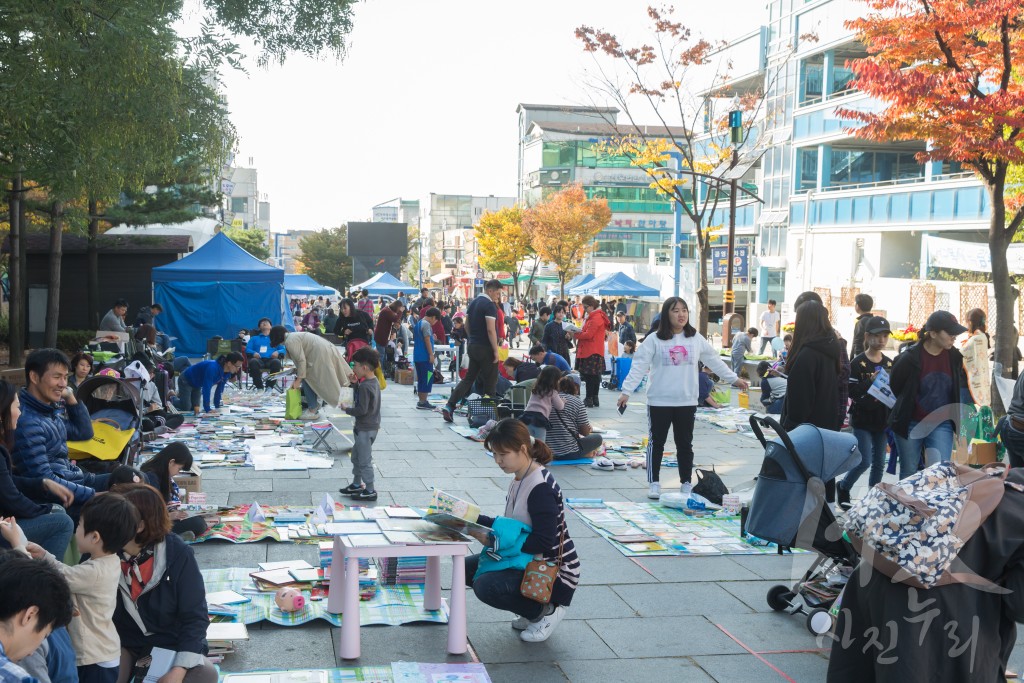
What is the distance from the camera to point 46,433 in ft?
19.6

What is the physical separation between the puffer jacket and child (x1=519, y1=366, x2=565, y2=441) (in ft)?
16.9

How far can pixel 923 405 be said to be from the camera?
25.7ft

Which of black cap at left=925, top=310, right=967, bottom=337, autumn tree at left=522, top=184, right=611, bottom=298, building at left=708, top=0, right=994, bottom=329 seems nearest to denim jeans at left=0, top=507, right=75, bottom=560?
black cap at left=925, top=310, right=967, bottom=337

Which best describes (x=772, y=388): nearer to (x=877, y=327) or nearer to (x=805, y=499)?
(x=877, y=327)

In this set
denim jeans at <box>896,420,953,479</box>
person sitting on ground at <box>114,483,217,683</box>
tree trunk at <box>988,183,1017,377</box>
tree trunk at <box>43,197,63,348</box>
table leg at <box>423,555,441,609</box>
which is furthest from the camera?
tree trunk at <box>43,197,63,348</box>

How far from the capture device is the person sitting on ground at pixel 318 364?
1275 centimetres

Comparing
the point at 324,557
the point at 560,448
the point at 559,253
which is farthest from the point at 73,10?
the point at 559,253

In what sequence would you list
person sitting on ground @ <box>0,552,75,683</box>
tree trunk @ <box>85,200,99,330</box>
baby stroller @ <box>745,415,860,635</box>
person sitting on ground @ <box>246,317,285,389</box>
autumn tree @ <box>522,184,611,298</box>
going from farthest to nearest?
autumn tree @ <box>522,184,611,298</box>
tree trunk @ <box>85,200,99,330</box>
person sitting on ground @ <box>246,317,285,389</box>
baby stroller @ <box>745,415,860,635</box>
person sitting on ground @ <box>0,552,75,683</box>

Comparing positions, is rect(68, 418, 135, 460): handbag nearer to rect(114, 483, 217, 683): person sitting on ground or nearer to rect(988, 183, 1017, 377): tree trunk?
rect(114, 483, 217, 683): person sitting on ground

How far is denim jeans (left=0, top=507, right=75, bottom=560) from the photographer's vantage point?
532cm

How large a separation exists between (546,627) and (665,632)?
72 centimetres

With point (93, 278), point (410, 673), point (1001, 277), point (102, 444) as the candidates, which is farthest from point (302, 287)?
point (410, 673)

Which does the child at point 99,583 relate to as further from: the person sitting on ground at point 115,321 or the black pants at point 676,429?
the person sitting on ground at point 115,321

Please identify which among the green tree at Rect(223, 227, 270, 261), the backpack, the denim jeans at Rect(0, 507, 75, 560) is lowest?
the denim jeans at Rect(0, 507, 75, 560)
